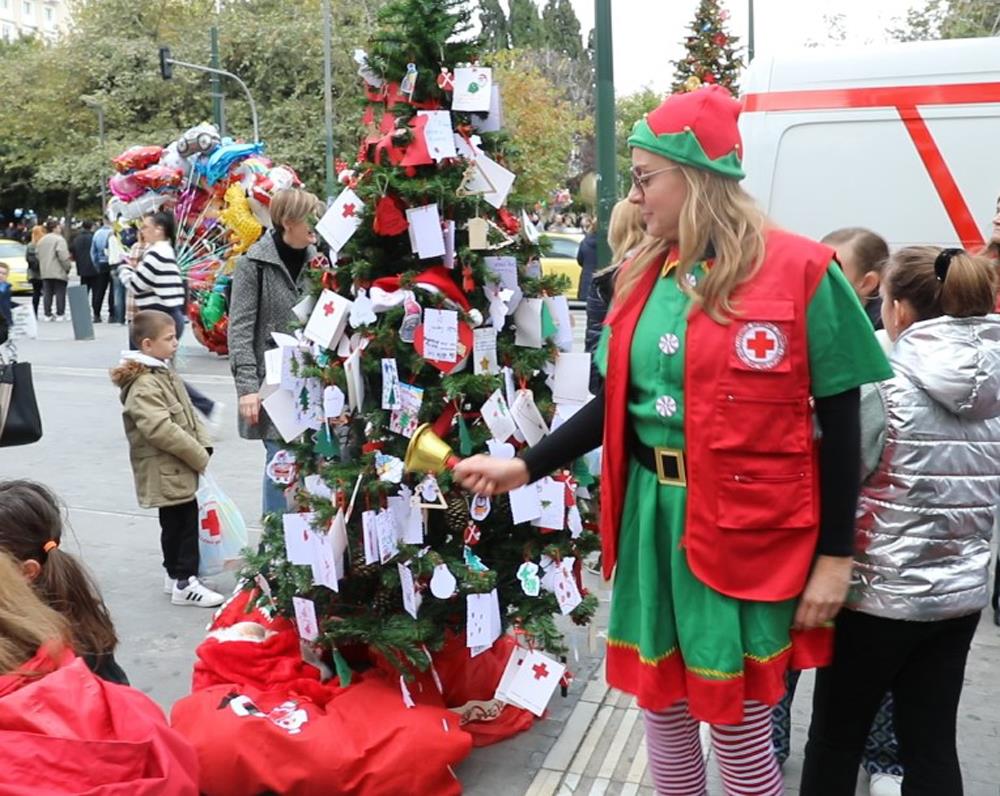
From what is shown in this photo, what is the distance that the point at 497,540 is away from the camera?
144 inches

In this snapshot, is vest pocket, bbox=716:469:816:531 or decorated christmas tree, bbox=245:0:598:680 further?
decorated christmas tree, bbox=245:0:598:680

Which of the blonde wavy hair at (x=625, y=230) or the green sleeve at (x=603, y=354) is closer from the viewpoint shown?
the green sleeve at (x=603, y=354)

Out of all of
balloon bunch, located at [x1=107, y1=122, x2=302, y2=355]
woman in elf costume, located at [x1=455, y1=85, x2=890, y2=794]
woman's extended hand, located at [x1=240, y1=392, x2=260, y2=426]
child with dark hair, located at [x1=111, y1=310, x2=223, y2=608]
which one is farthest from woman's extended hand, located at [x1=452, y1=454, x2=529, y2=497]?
balloon bunch, located at [x1=107, y1=122, x2=302, y2=355]

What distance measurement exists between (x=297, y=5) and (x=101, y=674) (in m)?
32.0

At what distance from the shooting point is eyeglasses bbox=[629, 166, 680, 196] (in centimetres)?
224

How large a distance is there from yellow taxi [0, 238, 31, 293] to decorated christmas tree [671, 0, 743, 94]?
1521 centimetres

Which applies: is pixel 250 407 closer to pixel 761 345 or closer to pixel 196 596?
pixel 196 596

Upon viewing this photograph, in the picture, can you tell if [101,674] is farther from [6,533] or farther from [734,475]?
[734,475]

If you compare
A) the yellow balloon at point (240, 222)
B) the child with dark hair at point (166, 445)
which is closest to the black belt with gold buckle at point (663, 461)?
the child with dark hair at point (166, 445)

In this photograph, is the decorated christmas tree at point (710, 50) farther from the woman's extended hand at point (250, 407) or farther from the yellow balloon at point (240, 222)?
the woman's extended hand at point (250, 407)

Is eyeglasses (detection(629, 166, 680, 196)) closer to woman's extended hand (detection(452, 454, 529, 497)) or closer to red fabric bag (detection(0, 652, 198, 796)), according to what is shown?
woman's extended hand (detection(452, 454, 529, 497))

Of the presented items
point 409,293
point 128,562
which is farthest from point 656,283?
point 128,562

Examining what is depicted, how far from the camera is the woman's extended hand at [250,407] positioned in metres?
4.60

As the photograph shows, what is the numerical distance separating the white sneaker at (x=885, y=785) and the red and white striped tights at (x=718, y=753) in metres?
0.98
